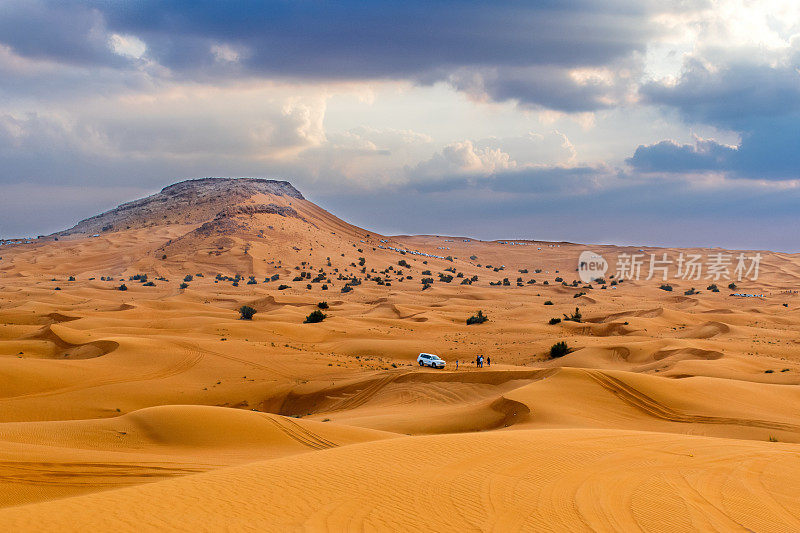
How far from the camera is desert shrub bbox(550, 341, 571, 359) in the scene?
3372cm

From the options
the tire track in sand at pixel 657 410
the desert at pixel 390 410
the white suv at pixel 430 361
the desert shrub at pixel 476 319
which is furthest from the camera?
the desert shrub at pixel 476 319

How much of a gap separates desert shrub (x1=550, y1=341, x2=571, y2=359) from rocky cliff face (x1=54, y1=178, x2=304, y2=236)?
282 ft

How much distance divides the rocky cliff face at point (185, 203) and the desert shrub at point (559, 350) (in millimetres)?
85827

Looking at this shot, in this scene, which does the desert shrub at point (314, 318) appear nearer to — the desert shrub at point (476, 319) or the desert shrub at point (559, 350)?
the desert shrub at point (476, 319)

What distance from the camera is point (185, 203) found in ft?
441

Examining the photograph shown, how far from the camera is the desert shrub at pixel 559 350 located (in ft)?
111

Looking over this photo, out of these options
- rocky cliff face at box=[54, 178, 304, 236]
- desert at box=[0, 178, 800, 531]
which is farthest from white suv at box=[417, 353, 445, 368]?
rocky cliff face at box=[54, 178, 304, 236]

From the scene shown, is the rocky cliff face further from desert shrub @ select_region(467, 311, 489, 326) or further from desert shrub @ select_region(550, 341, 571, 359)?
desert shrub @ select_region(550, 341, 571, 359)

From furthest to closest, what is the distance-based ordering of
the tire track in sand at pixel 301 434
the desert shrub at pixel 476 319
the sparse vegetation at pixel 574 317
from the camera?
1. the sparse vegetation at pixel 574 317
2. the desert shrub at pixel 476 319
3. the tire track in sand at pixel 301 434

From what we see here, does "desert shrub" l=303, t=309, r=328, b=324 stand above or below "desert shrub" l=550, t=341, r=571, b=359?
below

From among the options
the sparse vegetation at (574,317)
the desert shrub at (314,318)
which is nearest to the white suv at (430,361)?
the desert shrub at (314,318)

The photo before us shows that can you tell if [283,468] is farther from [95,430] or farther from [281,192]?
[281,192]

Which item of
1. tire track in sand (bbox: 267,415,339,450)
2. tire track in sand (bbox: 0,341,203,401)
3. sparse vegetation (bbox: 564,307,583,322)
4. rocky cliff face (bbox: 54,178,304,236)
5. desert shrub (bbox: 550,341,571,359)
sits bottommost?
tire track in sand (bbox: 0,341,203,401)

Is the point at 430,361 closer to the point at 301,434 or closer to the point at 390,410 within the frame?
the point at 390,410
